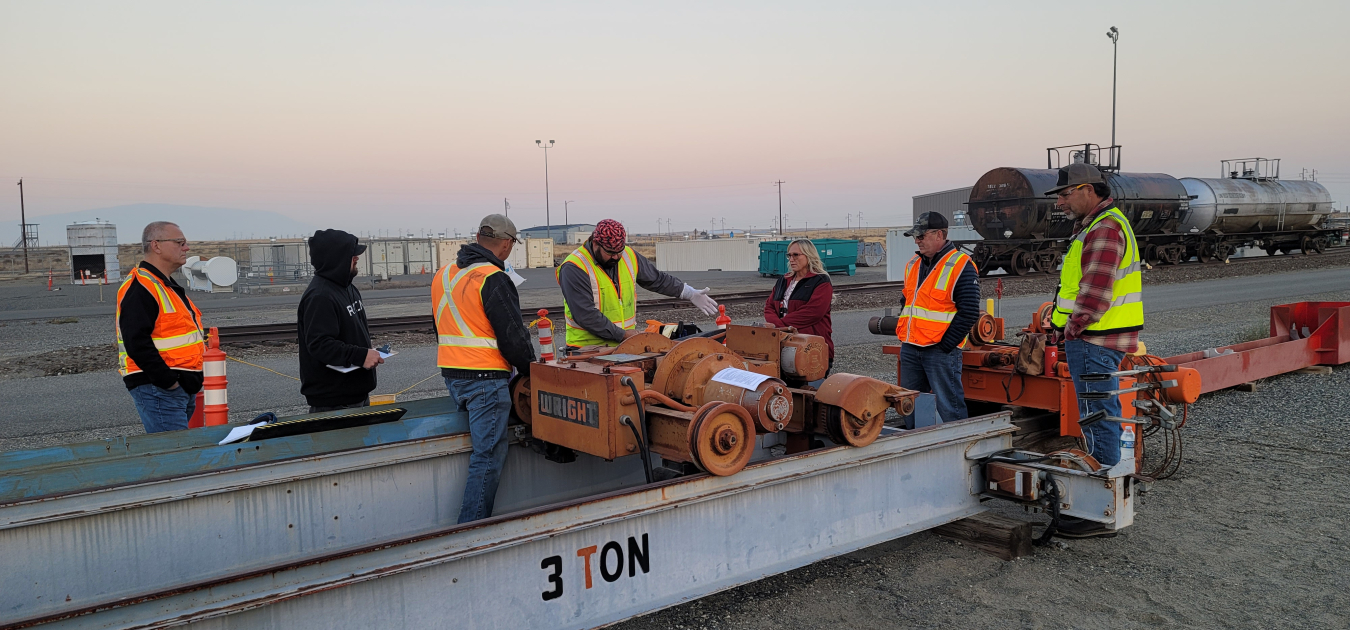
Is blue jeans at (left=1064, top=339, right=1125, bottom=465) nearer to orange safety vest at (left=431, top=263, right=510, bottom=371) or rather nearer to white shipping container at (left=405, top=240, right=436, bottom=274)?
orange safety vest at (left=431, top=263, right=510, bottom=371)

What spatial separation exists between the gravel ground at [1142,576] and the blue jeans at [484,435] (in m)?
0.90

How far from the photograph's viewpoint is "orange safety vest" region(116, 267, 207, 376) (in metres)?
4.34

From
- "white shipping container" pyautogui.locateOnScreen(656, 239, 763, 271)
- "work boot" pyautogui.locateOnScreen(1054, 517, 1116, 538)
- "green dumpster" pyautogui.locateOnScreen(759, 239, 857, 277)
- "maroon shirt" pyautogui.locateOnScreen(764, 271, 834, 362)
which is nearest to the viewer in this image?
"work boot" pyautogui.locateOnScreen(1054, 517, 1116, 538)

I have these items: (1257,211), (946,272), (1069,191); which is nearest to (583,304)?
(946,272)

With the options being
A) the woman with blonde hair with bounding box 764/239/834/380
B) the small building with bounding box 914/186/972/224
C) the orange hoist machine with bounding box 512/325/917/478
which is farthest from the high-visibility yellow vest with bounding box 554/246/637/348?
the small building with bounding box 914/186/972/224

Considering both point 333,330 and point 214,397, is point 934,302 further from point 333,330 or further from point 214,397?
point 214,397

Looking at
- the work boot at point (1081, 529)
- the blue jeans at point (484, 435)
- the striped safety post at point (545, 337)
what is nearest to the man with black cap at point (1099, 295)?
the work boot at point (1081, 529)

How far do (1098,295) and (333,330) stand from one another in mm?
4140

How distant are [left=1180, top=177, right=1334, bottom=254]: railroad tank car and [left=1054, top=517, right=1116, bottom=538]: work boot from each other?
79.5 ft

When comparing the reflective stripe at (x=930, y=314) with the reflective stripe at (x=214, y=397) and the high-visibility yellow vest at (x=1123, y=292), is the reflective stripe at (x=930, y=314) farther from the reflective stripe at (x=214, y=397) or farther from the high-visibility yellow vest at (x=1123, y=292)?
the reflective stripe at (x=214, y=397)

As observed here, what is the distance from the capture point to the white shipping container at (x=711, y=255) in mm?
40344

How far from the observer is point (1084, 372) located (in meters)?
4.49

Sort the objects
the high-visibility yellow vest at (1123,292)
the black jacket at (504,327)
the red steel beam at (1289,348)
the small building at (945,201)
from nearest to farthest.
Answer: the black jacket at (504,327), the high-visibility yellow vest at (1123,292), the red steel beam at (1289,348), the small building at (945,201)

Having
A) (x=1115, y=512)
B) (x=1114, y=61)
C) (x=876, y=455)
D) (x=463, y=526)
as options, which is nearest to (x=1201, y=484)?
(x=1115, y=512)
